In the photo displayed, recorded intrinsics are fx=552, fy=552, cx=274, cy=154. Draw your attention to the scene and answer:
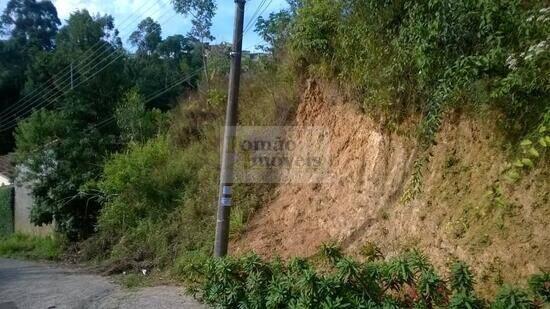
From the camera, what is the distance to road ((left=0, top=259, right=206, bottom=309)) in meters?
9.20

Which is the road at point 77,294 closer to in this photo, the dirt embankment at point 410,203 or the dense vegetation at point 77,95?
the dirt embankment at point 410,203

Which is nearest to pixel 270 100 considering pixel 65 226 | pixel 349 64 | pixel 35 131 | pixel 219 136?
pixel 219 136

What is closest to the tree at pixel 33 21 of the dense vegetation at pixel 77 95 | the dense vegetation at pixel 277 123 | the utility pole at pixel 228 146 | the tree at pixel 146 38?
the dense vegetation at pixel 77 95

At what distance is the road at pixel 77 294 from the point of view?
30.2 feet

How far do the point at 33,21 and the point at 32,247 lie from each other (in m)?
35.6

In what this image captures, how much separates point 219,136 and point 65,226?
663cm

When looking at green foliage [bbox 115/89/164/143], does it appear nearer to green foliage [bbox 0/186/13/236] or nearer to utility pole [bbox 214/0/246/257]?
utility pole [bbox 214/0/246/257]

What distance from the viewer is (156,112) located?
1888 cm

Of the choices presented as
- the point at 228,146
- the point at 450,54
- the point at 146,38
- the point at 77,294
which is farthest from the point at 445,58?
the point at 146,38

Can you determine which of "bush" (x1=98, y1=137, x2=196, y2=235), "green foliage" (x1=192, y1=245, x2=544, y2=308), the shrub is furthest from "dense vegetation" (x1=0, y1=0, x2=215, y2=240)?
the shrub

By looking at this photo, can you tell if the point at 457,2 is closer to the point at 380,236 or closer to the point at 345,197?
the point at 380,236

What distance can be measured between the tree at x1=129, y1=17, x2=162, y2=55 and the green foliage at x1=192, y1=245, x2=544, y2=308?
117 feet

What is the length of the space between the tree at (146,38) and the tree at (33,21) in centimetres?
1241

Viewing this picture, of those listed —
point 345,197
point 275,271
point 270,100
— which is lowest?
point 275,271
